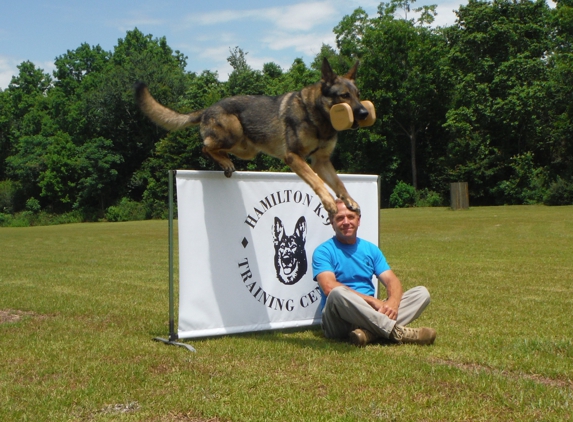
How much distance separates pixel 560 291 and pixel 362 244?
16.0 ft

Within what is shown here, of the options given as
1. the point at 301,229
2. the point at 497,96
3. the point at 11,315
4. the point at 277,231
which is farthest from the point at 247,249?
the point at 497,96

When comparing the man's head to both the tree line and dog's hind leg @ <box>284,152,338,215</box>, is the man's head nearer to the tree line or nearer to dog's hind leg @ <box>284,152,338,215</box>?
dog's hind leg @ <box>284,152,338,215</box>

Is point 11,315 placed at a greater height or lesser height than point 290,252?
lesser

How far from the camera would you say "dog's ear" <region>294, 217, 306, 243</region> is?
7617 mm

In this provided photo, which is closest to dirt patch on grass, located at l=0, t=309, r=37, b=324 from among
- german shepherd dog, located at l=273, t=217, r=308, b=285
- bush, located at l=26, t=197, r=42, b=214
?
german shepherd dog, located at l=273, t=217, r=308, b=285

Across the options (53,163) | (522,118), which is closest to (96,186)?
(53,163)

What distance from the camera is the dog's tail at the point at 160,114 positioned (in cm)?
688

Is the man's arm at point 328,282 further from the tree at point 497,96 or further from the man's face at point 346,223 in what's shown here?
the tree at point 497,96

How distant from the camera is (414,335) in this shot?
20.6ft

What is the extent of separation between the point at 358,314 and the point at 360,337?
0.24 meters

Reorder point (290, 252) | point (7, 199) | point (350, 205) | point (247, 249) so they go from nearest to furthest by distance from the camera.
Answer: point (350, 205)
point (247, 249)
point (290, 252)
point (7, 199)

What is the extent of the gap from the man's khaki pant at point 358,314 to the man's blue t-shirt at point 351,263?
1.34 feet

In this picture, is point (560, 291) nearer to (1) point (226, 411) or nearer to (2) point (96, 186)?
(1) point (226, 411)

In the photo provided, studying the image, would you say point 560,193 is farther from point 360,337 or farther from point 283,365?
point 283,365
